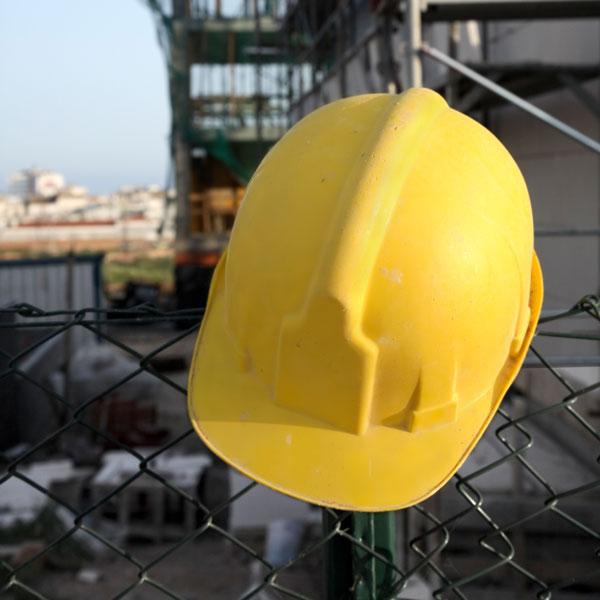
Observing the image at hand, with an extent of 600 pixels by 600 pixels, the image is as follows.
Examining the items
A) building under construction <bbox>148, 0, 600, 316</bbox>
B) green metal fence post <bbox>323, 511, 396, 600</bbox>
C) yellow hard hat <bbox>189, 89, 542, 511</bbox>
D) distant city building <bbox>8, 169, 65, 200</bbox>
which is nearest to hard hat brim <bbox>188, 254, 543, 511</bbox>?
yellow hard hat <bbox>189, 89, 542, 511</bbox>

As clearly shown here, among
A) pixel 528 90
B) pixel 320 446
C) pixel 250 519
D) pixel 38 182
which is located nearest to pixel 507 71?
pixel 528 90

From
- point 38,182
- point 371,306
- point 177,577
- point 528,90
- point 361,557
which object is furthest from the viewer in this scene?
point 38,182

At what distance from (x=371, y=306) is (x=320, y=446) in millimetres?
299

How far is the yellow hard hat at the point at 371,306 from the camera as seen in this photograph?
4.50 ft

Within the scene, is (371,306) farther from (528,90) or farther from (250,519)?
(528,90)

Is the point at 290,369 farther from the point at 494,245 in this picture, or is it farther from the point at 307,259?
the point at 494,245

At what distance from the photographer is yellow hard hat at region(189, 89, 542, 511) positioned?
137cm

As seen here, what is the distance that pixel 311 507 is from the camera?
5.69 metres

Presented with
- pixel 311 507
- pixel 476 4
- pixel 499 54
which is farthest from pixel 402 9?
pixel 311 507

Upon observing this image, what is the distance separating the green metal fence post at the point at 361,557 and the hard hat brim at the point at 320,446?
0.16 m

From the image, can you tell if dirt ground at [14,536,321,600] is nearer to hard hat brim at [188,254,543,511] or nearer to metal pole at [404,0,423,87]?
metal pole at [404,0,423,87]

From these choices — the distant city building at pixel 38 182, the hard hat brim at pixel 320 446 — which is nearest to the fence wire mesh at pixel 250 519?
the hard hat brim at pixel 320 446

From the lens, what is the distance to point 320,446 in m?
1.43

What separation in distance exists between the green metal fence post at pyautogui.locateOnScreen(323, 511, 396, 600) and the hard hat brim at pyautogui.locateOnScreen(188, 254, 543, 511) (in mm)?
157
